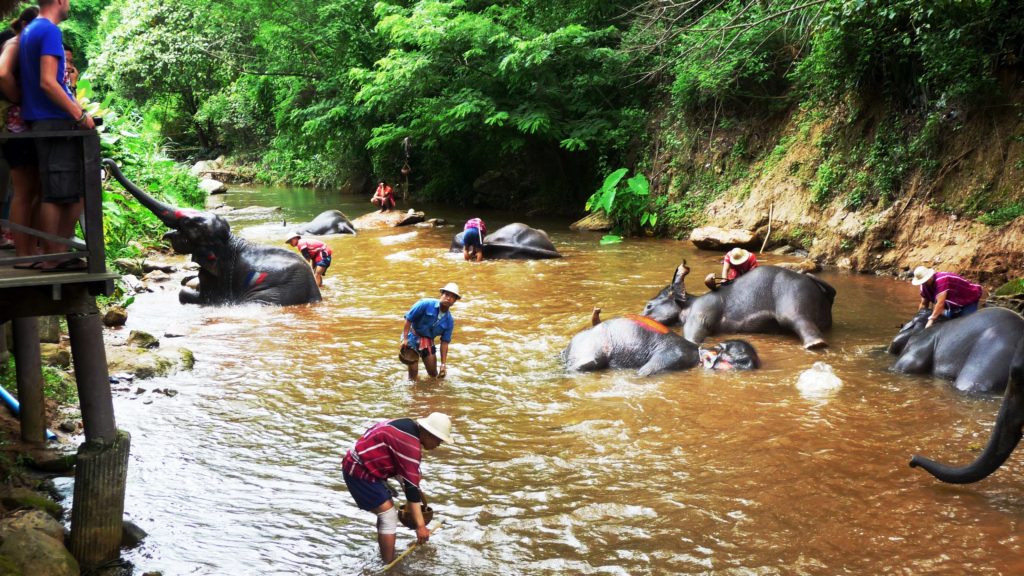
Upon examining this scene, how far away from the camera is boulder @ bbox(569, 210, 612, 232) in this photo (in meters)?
19.2

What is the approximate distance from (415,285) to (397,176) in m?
16.5

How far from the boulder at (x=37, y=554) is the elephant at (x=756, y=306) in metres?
6.74

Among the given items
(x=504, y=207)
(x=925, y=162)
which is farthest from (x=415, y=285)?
(x=504, y=207)

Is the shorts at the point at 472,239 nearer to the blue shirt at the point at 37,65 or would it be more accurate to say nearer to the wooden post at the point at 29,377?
the wooden post at the point at 29,377

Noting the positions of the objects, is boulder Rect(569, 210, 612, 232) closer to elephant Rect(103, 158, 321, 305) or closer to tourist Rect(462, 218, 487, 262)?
tourist Rect(462, 218, 487, 262)

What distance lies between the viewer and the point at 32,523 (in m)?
4.46

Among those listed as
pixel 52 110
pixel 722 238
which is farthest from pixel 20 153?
pixel 722 238

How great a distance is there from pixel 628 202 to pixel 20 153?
14.2 m

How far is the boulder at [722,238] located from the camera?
15.1 metres

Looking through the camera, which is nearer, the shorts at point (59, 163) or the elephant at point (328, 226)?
the shorts at point (59, 163)

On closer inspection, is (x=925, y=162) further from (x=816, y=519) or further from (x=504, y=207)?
(x=504, y=207)

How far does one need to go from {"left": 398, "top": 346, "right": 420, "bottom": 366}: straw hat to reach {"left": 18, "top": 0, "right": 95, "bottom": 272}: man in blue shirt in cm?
322

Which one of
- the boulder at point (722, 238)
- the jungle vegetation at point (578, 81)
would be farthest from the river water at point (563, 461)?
the boulder at point (722, 238)

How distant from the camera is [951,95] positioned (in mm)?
12227
